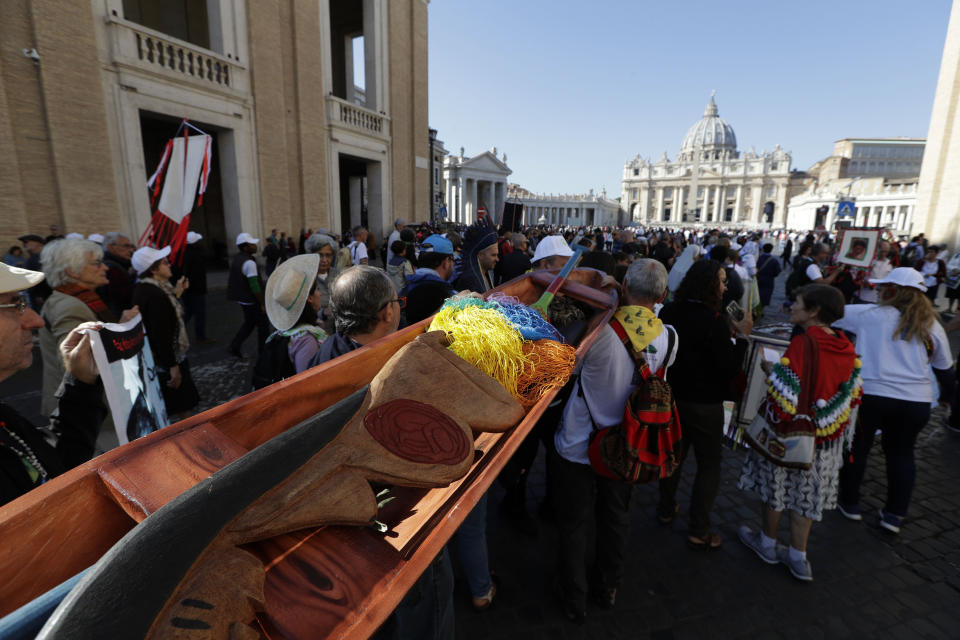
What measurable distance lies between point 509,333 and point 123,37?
41.8 feet

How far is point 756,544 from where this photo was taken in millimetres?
3148

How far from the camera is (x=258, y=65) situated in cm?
1240

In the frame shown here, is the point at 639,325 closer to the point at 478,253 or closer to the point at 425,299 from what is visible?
the point at 425,299

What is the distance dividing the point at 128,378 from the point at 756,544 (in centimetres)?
416

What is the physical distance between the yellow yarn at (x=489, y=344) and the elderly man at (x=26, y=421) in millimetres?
1537

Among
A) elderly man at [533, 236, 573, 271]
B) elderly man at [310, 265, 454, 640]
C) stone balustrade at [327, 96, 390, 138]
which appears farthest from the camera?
stone balustrade at [327, 96, 390, 138]

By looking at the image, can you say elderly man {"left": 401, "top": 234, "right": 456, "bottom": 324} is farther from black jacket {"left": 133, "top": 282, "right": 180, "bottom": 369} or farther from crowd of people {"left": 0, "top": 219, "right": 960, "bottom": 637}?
black jacket {"left": 133, "top": 282, "right": 180, "bottom": 369}

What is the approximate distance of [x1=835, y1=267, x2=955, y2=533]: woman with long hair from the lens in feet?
10.5

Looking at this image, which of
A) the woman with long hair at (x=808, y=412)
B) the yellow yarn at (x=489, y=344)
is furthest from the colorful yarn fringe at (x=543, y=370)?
the woman with long hair at (x=808, y=412)

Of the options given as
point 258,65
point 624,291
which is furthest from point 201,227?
point 624,291

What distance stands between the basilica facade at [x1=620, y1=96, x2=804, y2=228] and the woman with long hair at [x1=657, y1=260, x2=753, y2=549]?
9390 centimetres

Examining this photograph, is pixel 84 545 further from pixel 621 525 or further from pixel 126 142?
pixel 126 142

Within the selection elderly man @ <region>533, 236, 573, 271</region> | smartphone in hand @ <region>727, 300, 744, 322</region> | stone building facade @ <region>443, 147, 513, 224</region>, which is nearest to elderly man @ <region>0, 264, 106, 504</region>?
elderly man @ <region>533, 236, 573, 271</region>

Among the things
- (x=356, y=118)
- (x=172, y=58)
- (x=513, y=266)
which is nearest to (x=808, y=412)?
(x=513, y=266)
